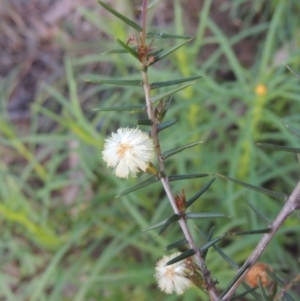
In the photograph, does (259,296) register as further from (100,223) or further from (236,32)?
(236,32)

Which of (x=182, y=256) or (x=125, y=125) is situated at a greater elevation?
(x=125, y=125)

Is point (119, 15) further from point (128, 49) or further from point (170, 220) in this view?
point (170, 220)

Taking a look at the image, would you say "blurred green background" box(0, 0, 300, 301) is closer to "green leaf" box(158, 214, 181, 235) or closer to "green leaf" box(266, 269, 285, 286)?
"green leaf" box(266, 269, 285, 286)

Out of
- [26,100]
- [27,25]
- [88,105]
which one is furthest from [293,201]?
[27,25]

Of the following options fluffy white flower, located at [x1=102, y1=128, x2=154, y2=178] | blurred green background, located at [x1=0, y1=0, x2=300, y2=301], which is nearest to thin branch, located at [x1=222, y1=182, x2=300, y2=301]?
fluffy white flower, located at [x1=102, y1=128, x2=154, y2=178]

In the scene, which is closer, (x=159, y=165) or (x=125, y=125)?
(x=159, y=165)

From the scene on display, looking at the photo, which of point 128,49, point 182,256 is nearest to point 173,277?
point 182,256

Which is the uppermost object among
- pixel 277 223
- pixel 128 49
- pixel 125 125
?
pixel 125 125
